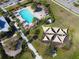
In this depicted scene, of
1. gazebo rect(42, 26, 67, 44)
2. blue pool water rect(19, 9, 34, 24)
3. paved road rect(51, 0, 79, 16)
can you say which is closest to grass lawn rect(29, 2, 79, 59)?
paved road rect(51, 0, 79, 16)

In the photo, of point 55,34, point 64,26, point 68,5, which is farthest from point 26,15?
point 68,5

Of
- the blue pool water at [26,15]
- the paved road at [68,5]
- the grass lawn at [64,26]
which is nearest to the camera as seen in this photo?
the grass lawn at [64,26]

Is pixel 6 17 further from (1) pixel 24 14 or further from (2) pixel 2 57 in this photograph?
(2) pixel 2 57

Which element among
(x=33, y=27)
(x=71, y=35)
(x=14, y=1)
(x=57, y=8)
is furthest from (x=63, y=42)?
(x=14, y=1)

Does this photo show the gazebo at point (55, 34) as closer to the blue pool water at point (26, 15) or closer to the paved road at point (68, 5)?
the blue pool water at point (26, 15)

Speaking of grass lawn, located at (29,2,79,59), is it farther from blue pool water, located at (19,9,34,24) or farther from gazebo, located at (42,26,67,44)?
blue pool water, located at (19,9,34,24)

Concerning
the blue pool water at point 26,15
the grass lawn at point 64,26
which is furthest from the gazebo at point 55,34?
the blue pool water at point 26,15

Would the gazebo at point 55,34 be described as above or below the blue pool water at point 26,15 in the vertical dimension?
below

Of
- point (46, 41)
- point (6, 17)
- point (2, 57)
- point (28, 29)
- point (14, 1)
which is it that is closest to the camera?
Answer: point (2, 57)
